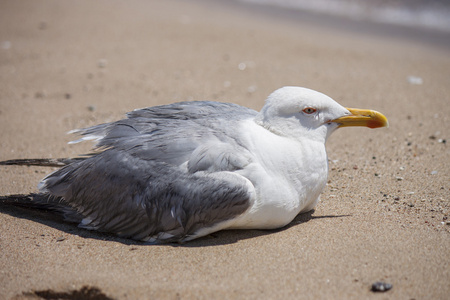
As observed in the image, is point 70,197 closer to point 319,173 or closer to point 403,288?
point 319,173

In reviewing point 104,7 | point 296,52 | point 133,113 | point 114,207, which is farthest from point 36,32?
point 114,207

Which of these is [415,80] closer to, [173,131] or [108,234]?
[173,131]

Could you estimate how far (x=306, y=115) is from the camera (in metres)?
4.17

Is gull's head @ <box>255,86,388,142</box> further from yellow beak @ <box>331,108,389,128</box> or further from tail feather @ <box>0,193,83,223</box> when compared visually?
tail feather @ <box>0,193,83,223</box>

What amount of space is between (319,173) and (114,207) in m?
1.79

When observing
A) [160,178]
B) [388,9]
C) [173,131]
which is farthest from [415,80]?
[388,9]

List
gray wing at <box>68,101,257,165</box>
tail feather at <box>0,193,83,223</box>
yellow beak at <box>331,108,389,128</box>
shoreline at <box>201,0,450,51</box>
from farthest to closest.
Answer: shoreline at <box>201,0,450,51</box>, tail feather at <box>0,193,83,223</box>, yellow beak at <box>331,108,389,128</box>, gray wing at <box>68,101,257,165</box>

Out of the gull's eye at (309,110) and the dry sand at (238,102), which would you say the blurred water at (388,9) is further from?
the gull's eye at (309,110)

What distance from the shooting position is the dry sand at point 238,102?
11.9ft

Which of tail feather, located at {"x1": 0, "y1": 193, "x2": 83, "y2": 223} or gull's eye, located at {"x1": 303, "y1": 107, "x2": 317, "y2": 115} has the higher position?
gull's eye, located at {"x1": 303, "y1": 107, "x2": 317, "y2": 115}

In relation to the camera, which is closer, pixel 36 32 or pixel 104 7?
pixel 36 32

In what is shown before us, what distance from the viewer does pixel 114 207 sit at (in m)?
4.21

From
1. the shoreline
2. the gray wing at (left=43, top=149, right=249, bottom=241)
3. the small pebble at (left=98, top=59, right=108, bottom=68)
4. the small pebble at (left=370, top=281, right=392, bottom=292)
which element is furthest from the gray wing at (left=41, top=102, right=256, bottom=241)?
the shoreline

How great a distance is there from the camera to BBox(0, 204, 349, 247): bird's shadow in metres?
4.14
